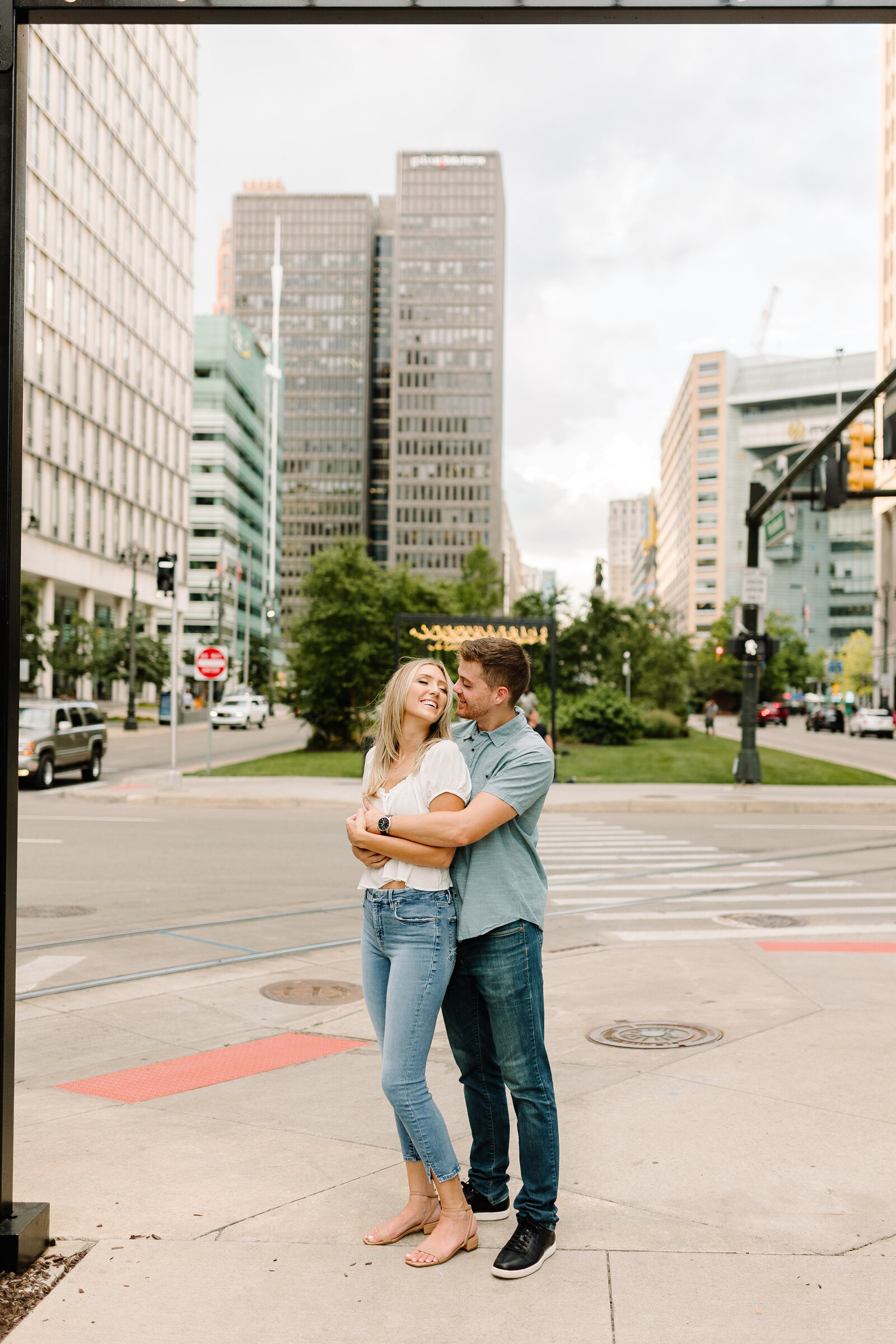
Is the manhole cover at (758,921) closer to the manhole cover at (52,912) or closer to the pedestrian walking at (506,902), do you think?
the manhole cover at (52,912)

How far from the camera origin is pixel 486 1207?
4.04 m

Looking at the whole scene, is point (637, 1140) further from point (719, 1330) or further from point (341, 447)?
point (341, 447)

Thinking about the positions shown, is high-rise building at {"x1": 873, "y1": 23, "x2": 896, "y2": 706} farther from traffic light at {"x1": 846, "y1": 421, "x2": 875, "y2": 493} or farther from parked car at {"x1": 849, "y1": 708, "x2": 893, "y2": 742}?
traffic light at {"x1": 846, "y1": 421, "x2": 875, "y2": 493}

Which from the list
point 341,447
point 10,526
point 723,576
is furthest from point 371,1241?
point 341,447

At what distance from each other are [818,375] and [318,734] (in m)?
139

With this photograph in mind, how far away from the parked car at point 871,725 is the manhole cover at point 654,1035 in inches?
2307

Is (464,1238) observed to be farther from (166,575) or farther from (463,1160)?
(166,575)

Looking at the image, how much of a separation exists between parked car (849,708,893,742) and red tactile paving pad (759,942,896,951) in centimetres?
5567

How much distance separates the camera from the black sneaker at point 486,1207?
13.2 feet

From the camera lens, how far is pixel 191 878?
12273mm

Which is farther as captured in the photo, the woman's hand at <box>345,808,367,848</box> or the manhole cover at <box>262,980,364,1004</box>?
the manhole cover at <box>262,980,364,1004</box>

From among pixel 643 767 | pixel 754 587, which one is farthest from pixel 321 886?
pixel 643 767

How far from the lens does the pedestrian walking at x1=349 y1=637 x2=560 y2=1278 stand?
3635 millimetres

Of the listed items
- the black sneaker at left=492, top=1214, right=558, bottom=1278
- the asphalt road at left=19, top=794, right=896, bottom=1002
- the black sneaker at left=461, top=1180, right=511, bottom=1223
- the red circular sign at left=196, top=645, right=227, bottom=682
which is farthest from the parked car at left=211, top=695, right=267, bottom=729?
the black sneaker at left=492, top=1214, right=558, bottom=1278
